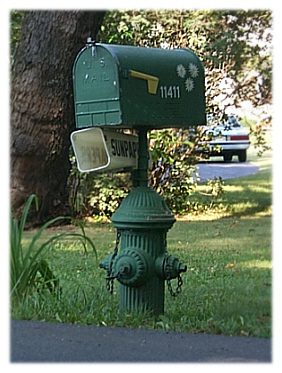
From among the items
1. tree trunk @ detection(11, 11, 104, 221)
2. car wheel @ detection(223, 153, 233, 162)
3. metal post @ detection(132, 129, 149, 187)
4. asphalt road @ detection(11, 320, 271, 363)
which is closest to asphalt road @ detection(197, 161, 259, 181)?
car wheel @ detection(223, 153, 233, 162)

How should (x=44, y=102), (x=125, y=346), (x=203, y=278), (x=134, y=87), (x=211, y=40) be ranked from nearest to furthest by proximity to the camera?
1. (x=125, y=346)
2. (x=134, y=87)
3. (x=203, y=278)
4. (x=44, y=102)
5. (x=211, y=40)

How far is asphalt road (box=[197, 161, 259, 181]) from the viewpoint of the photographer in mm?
7381

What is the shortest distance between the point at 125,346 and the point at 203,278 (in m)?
1.63

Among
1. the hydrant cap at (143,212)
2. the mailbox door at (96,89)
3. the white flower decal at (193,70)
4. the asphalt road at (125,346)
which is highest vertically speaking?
the white flower decal at (193,70)

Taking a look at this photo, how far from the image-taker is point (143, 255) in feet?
13.6

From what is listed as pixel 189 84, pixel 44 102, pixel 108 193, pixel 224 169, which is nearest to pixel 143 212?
pixel 189 84

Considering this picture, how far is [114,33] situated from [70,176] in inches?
62.1

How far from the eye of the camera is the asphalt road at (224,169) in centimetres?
738

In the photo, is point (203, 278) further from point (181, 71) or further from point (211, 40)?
point (211, 40)

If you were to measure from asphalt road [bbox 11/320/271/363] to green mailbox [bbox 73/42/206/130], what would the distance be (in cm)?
103

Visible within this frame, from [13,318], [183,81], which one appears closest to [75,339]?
[13,318]

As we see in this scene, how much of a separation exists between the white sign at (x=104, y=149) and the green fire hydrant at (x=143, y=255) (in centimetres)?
18

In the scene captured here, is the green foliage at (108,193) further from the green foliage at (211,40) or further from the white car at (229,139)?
the green foliage at (211,40)

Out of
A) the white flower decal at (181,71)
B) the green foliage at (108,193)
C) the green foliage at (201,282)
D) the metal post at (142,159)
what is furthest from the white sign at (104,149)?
the green foliage at (108,193)
